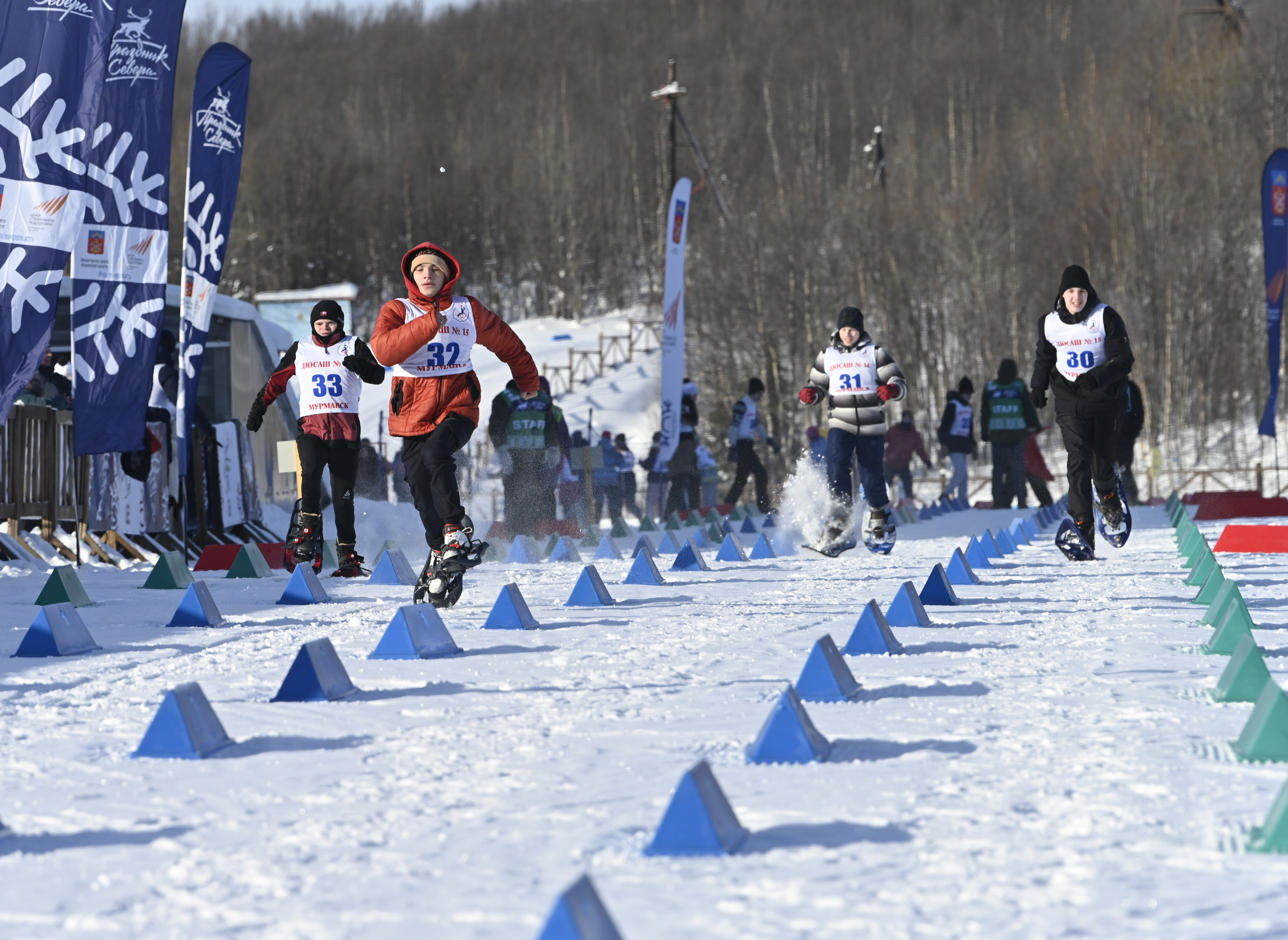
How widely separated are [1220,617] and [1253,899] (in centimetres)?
385

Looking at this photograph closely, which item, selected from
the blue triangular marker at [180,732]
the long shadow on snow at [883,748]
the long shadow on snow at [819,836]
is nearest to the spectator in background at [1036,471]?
the long shadow on snow at [883,748]

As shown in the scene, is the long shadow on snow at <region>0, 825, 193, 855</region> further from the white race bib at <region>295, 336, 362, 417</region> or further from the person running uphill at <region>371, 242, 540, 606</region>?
the white race bib at <region>295, 336, 362, 417</region>

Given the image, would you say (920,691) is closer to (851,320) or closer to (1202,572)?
(1202,572)

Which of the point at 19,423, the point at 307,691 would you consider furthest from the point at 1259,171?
the point at 307,691

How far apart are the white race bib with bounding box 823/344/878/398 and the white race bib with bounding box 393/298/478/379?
4139mm

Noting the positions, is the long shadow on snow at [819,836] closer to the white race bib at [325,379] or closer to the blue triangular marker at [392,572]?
the blue triangular marker at [392,572]

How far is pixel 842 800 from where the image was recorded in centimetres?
306

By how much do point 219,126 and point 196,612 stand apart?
6847mm

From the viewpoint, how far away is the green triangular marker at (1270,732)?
3.32 metres

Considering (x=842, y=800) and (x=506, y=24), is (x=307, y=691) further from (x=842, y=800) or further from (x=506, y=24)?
(x=506, y=24)

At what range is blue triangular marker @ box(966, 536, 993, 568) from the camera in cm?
986

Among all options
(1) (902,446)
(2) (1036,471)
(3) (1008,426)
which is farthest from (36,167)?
(1) (902,446)

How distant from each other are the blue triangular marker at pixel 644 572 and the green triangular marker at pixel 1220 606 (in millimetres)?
3160

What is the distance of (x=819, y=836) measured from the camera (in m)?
2.77
